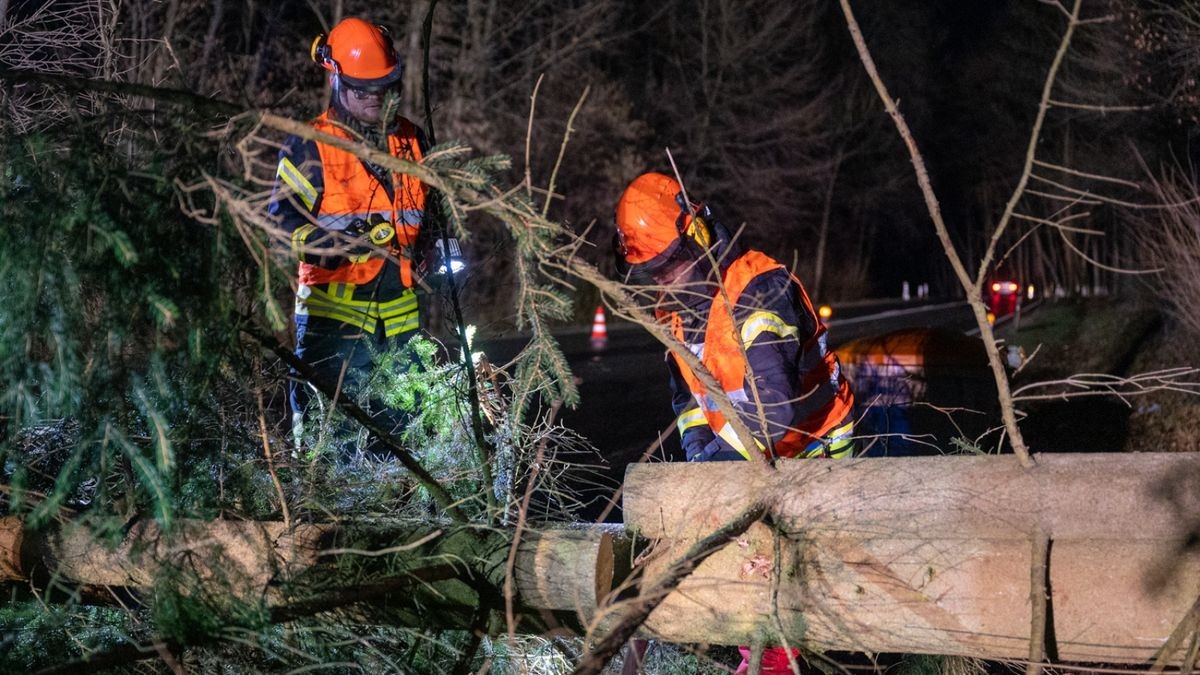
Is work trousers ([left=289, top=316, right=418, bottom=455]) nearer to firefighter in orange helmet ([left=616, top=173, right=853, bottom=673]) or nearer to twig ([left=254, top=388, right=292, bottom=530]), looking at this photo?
twig ([left=254, top=388, right=292, bottom=530])

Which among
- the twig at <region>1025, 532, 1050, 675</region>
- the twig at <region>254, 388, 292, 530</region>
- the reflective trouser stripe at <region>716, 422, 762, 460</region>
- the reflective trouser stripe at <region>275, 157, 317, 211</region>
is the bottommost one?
the twig at <region>1025, 532, 1050, 675</region>

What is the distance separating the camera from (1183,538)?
9.53 feet

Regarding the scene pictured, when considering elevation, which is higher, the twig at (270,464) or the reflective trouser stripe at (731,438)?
the twig at (270,464)

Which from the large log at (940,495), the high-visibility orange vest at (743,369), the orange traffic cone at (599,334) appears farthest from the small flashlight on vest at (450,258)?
the orange traffic cone at (599,334)

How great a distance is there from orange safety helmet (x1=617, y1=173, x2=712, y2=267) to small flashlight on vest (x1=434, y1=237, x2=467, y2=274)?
67cm

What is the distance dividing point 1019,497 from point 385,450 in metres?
2.35

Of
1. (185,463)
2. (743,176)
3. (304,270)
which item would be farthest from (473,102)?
(185,463)

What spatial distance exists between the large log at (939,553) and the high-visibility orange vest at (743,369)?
26.1 inches

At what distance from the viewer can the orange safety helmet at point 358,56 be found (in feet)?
14.7

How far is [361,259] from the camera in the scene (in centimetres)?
418

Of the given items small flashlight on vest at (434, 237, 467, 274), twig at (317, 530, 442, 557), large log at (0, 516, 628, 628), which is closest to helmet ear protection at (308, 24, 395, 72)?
small flashlight on vest at (434, 237, 467, 274)

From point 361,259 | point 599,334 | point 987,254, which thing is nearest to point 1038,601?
point 987,254

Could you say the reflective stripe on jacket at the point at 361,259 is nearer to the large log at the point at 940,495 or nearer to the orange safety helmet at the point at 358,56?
the orange safety helmet at the point at 358,56

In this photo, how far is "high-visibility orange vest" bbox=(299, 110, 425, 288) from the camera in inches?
161
